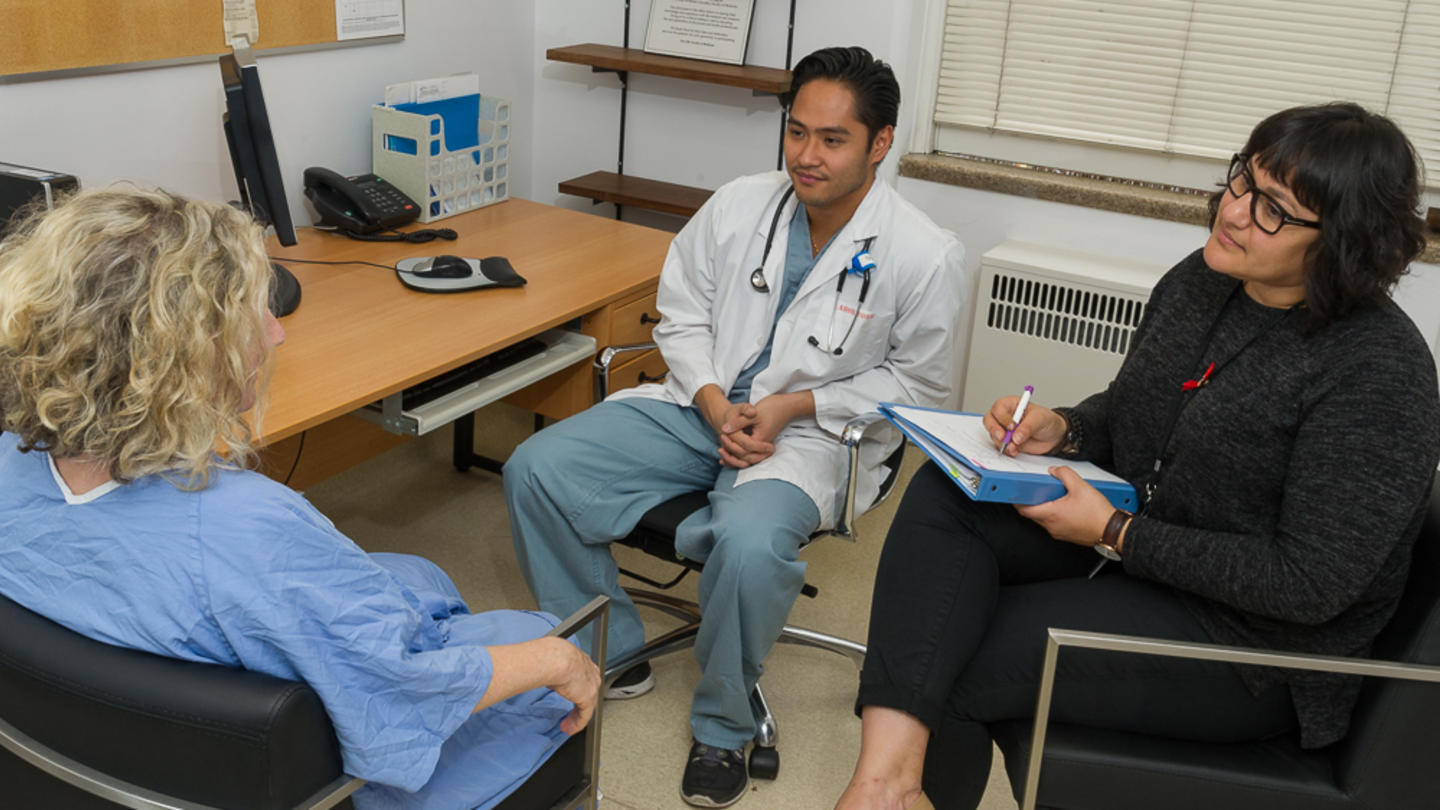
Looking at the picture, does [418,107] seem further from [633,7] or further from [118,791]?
[118,791]

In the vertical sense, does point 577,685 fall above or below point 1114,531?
below

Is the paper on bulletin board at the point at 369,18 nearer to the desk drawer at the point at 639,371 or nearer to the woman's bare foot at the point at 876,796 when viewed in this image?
the desk drawer at the point at 639,371

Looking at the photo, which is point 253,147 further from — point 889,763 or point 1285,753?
point 1285,753

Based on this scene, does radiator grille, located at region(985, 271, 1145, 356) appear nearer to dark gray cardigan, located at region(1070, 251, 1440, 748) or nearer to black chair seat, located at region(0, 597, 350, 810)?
dark gray cardigan, located at region(1070, 251, 1440, 748)

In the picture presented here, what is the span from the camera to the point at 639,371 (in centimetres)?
270

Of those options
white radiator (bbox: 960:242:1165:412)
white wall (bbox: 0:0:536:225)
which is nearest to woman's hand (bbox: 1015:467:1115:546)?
white radiator (bbox: 960:242:1165:412)

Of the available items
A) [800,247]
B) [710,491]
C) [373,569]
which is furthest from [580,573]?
[373,569]

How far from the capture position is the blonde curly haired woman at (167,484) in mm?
1066

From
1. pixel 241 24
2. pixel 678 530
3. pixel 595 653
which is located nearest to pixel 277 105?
pixel 241 24

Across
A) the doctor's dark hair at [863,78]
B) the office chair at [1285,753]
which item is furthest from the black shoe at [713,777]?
the doctor's dark hair at [863,78]

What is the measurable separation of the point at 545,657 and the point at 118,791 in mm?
445

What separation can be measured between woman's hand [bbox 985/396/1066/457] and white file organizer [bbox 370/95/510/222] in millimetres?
1610

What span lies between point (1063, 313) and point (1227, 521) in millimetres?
1572

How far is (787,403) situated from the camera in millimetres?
2262
